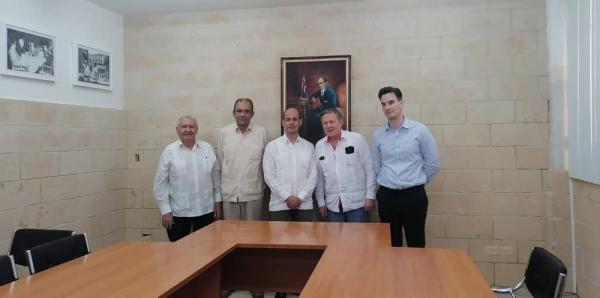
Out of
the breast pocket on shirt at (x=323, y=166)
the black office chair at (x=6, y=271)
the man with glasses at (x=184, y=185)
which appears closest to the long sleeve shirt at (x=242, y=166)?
the man with glasses at (x=184, y=185)

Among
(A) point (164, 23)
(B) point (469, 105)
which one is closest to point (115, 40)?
(A) point (164, 23)

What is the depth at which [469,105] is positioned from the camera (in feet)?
13.0

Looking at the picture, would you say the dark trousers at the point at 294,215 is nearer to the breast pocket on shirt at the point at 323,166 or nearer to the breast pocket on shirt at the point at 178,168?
the breast pocket on shirt at the point at 323,166

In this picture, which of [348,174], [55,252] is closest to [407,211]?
[348,174]

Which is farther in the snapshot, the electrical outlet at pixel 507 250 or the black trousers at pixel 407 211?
the electrical outlet at pixel 507 250

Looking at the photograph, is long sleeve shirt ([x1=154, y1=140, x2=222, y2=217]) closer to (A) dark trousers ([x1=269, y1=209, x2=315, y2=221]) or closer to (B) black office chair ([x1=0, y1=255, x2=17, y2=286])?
(A) dark trousers ([x1=269, y1=209, x2=315, y2=221])

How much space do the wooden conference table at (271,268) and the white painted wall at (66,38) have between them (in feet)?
6.29

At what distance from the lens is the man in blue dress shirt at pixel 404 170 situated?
3287 mm

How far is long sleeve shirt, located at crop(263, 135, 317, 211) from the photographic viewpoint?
142 inches

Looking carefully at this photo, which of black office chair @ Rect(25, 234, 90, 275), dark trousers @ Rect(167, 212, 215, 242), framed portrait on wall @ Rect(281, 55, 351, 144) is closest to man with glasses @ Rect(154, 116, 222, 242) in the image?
dark trousers @ Rect(167, 212, 215, 242)

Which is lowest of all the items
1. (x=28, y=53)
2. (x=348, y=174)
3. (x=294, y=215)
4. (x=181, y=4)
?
(x=294, y=215)

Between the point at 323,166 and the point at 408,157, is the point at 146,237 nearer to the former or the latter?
the point at 323,166

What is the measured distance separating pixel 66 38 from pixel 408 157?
3.25m

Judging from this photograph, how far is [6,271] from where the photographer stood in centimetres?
192
